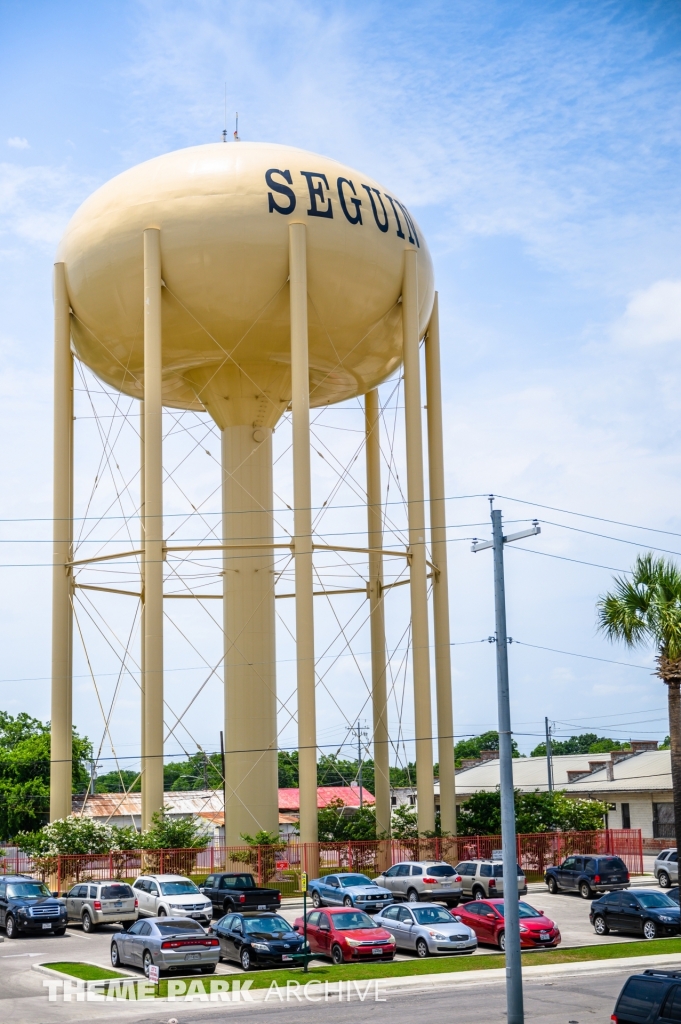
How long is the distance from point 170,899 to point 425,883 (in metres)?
7.31

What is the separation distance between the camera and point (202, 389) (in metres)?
42.9

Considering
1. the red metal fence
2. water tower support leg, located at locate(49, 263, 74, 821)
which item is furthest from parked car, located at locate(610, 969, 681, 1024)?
water tower support leg, located at locate(49, 263, 74, 821)

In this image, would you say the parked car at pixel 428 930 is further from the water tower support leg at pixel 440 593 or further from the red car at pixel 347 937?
the water tower support leg at pixel 440 593

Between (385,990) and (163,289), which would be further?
(163,289)

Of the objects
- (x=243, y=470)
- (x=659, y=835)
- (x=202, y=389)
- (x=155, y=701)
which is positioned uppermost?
(x=202, y=389)

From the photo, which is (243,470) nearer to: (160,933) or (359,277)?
(359,277)

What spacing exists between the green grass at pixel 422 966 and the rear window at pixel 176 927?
819 mm

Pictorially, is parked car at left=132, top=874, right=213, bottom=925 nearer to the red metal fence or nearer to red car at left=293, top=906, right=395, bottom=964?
red car at left=293, top=906, right=395, bottom=964

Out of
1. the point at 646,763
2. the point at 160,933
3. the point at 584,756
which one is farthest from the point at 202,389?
the point at 584,756

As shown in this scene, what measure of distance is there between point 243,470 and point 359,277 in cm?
791

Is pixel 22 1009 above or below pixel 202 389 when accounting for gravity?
below

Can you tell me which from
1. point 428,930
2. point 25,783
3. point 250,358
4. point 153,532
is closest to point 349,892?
point 428,930

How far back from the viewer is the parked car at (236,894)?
103 feet

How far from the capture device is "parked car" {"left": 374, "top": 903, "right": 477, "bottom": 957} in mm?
26156
